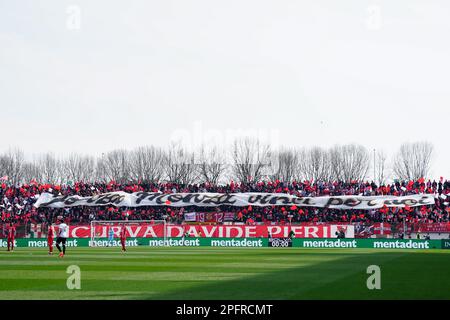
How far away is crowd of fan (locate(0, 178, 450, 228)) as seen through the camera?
258 feet

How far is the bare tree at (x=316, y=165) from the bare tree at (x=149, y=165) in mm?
21785

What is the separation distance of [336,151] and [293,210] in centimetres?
4075

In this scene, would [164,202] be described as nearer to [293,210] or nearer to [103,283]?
[293,210]

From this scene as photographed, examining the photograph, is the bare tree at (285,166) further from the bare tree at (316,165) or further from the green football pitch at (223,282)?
the green football pitch at (223,282)

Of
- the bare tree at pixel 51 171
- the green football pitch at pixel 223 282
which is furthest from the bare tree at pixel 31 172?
the green football pitch at pixel 223 282

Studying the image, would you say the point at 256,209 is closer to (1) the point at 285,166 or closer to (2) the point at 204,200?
(2) the point at 204,200

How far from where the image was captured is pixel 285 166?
406ft

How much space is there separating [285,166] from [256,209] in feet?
133

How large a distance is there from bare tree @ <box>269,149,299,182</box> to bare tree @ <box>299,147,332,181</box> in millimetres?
968

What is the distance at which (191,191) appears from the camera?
9000 cm

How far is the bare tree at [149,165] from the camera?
119438 mm

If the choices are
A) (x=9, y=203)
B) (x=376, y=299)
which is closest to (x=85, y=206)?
(x=9, y=203)

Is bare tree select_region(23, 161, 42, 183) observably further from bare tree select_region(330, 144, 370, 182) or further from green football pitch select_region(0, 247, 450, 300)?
green football pitch select_region(0, 247, 450, 300)

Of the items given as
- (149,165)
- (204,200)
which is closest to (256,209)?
(204,200)
